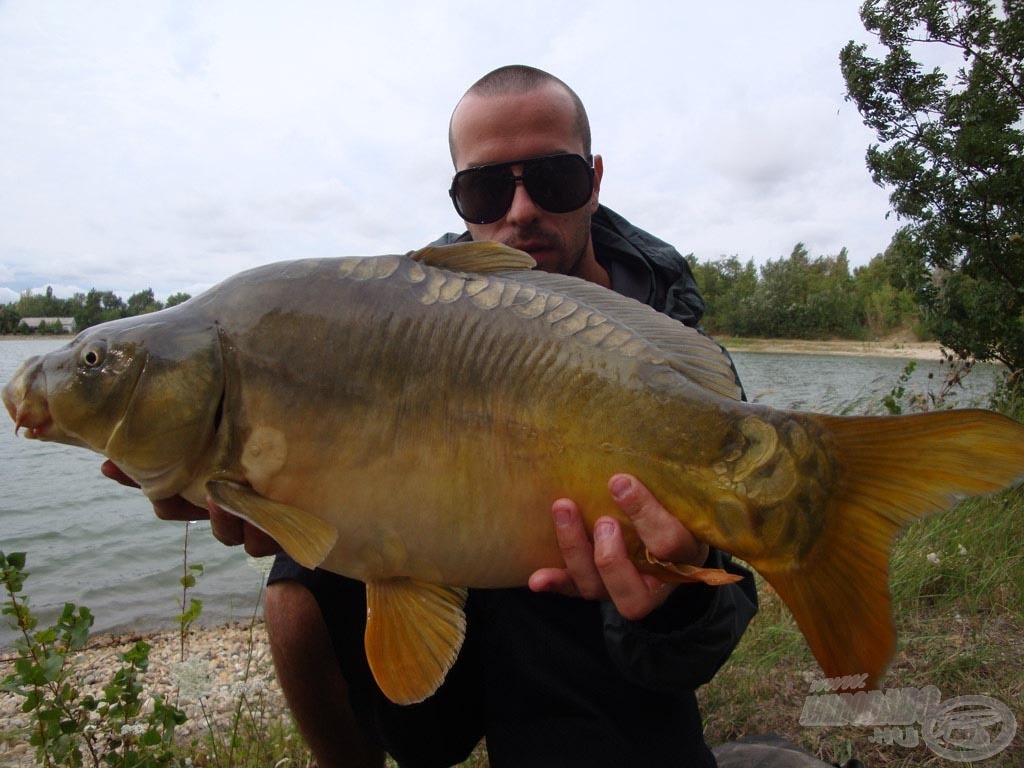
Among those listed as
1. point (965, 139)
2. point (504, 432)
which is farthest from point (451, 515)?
point (965, 139)

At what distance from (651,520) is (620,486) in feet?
0.24

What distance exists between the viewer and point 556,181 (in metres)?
2.00

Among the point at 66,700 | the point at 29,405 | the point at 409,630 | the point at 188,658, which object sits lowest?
the point at 188,658

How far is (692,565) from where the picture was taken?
115 cm

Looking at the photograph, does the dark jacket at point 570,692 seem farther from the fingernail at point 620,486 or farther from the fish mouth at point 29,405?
the fish mouth at point 29,405

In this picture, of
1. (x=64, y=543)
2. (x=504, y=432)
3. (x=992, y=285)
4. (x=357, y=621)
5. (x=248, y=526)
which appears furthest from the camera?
(x=64, y=543)

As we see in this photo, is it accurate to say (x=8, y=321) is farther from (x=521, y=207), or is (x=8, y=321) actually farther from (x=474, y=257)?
(x=474, y=257)

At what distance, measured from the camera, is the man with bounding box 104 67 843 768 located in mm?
1375

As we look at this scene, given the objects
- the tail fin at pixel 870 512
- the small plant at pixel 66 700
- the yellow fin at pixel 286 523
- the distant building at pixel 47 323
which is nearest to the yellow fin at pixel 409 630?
the yellow fin at pixel 286 523

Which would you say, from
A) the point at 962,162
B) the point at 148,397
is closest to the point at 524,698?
the point at 148,397

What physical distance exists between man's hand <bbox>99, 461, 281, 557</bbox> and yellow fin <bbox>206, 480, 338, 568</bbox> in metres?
0.17

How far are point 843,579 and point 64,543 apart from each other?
7.15m

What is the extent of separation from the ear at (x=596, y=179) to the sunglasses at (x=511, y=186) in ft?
0.61

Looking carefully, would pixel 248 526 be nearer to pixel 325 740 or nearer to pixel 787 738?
pixel 325 740
